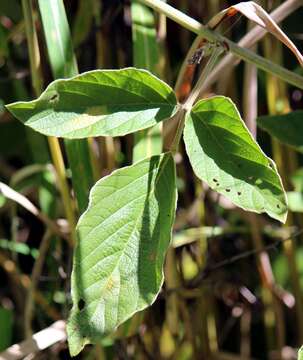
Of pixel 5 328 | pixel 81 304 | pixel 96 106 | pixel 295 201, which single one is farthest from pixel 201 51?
pixel 5 328

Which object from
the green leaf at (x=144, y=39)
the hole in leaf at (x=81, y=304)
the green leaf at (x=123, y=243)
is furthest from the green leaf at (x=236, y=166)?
the green leaf at (x=144, y=39)

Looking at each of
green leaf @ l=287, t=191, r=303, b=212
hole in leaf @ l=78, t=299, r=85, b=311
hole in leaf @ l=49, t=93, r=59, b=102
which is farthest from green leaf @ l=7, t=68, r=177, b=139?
green leaf @ l=287, t=191, r=303, b=212

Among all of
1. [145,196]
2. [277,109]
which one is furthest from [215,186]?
[277,109]

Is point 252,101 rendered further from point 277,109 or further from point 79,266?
point 79,266

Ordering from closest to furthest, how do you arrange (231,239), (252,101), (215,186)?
(215,186)
(252,101)
(231,239)

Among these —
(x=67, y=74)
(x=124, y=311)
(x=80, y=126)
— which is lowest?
(x=124, y=311)

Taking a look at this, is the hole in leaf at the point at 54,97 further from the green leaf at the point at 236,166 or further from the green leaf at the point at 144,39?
the green leaf at the point at 144,39

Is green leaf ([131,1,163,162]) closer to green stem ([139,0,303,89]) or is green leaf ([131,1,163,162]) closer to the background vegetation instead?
the background vegetation
